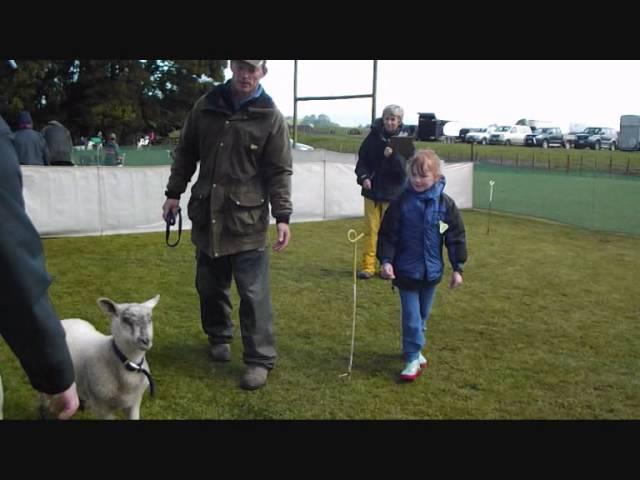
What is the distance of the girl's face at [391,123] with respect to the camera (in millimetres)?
7531

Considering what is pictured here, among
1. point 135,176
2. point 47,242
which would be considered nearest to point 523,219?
point 135,176

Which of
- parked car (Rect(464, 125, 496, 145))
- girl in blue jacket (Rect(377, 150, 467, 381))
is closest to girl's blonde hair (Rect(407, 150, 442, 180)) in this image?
girl in blue jacket (Rect(377, 150, 467, 381))

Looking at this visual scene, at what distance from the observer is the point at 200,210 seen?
443 centimetres

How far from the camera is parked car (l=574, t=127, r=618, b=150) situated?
3916 cm

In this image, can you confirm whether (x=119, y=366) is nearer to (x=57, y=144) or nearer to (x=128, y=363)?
(x=128, y=363)

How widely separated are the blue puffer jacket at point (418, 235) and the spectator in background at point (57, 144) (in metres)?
9.36

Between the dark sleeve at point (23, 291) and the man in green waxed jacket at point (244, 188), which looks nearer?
the dark sleeve at point (23, 291)

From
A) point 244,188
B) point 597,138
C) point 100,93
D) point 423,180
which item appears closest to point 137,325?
point 244,188

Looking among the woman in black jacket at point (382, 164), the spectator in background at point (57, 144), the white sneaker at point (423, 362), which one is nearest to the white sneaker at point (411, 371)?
the white sneaker at point (423, 362)

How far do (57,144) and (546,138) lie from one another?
1480 inches

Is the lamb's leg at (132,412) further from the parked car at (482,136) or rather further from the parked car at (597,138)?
the parked car at (482,136)

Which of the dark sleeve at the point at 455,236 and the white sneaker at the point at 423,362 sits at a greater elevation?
the dark sleeve at the point at 455,236

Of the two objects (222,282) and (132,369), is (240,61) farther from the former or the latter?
(132,369)

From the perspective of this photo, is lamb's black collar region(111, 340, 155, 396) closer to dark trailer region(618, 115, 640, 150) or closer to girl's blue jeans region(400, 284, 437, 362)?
girl's blue jeans region(400, 284, 437, 362)
